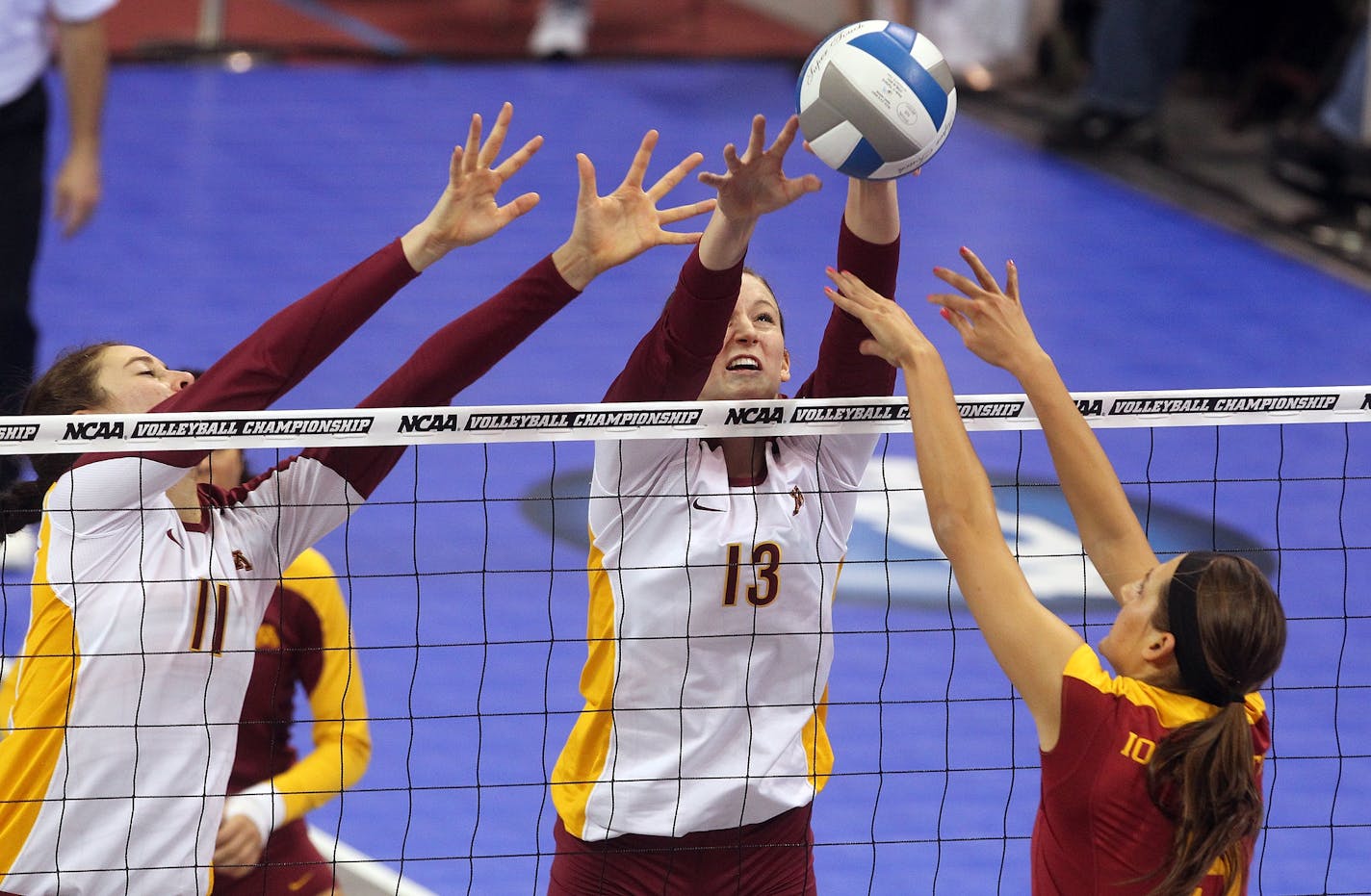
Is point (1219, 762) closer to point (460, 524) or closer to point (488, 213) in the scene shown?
point (488, 213)

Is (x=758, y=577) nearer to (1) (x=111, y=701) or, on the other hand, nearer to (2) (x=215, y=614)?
(2) (x=215, y=614)

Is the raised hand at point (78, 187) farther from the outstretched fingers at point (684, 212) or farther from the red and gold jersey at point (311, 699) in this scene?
the outstretched fingers at point (684, 212)

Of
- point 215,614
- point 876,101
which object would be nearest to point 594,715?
point 215,614

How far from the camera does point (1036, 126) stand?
12.8m

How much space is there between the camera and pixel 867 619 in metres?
6.32

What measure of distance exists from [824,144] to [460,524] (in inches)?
150

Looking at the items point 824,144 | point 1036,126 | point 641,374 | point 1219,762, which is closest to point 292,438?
point 641,374

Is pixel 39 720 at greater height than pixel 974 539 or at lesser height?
lesser

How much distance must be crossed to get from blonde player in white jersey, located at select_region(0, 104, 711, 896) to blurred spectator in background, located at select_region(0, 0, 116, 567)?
9.32 feet

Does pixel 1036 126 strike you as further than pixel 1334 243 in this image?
Yes

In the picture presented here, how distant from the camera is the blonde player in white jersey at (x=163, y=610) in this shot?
3.27 m

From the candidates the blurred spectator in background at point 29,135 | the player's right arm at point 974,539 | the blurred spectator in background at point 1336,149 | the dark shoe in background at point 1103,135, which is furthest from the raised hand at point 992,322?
→ the dark shoe in background at point 1103,135

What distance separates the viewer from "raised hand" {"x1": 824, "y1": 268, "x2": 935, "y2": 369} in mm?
3141

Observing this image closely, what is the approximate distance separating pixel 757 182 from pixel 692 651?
93 centimetres
